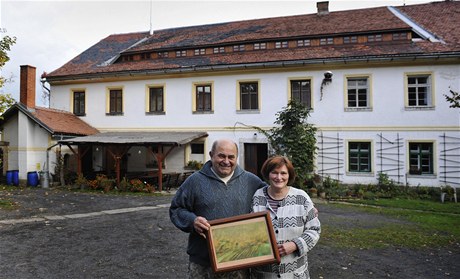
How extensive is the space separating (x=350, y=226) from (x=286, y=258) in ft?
21.7

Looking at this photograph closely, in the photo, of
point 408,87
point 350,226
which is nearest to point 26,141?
point 350,226

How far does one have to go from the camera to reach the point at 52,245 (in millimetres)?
6879

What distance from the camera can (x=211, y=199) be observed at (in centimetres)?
287

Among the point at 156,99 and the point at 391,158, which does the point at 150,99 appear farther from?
the point at 391,158

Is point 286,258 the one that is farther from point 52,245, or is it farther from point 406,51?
point 406,51

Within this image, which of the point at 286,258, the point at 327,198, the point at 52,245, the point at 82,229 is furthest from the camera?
the point at 327,198

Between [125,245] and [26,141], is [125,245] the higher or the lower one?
the lower one

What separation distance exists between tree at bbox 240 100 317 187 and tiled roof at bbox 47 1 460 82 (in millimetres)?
2760

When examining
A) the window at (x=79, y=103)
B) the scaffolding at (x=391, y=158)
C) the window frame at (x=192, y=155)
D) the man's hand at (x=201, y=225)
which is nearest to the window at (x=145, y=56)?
the window at (x=79, y=103)

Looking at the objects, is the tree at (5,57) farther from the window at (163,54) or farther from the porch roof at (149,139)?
the window at (163,54)

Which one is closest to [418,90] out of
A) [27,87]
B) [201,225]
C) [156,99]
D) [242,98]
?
[242,98]

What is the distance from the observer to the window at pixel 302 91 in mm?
16281

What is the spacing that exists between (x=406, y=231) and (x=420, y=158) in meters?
7.77

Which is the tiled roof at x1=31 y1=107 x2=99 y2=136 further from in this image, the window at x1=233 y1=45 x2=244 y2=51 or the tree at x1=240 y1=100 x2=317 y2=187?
the tree at x1=240 y1=100 x2=317 y2=187
